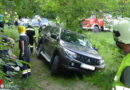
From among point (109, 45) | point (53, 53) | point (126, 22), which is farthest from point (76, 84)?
point (126, 22)

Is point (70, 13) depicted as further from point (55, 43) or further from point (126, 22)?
point (126, 22)

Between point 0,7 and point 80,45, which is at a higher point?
point 0,7

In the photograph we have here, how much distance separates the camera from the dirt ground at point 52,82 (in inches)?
196

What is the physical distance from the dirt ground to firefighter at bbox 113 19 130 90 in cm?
348

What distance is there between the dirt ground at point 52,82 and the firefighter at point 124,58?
3.48 meters

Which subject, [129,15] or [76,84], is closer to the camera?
[129,15]

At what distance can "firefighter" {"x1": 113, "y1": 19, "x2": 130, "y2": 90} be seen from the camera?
1.52 metres

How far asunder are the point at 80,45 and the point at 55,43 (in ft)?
3.02

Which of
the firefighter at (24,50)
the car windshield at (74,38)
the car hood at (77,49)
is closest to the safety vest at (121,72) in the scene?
the car hood at (77,49)

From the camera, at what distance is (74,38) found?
6.45m

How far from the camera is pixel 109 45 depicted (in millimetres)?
5828

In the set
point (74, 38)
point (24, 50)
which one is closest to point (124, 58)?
point (24, 50)

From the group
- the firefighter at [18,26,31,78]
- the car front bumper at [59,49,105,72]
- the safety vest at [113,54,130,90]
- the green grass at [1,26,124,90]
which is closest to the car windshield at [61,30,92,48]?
the green grass at [1,26,124,90]

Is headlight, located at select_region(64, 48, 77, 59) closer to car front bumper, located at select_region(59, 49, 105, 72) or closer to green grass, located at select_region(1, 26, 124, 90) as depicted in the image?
car front bumper, located at select_region(59, 49, 105, 72)
